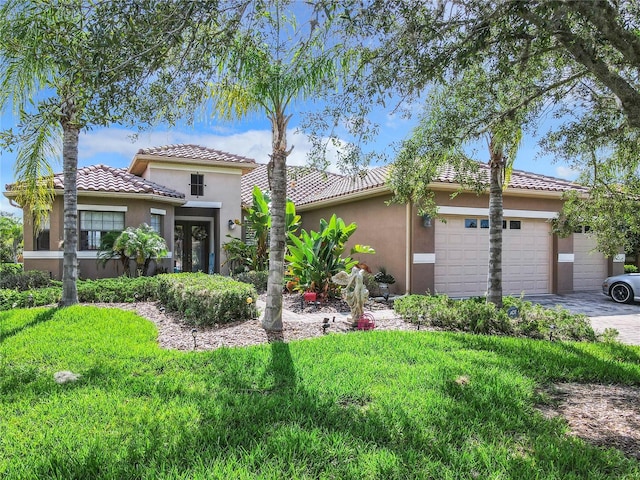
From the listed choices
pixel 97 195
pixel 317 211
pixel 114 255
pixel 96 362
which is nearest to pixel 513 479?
pixel 96 362

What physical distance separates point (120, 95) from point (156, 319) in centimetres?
565

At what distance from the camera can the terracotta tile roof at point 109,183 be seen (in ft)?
47.1

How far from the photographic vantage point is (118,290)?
11.6m

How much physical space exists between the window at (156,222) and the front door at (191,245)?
9.14 ft

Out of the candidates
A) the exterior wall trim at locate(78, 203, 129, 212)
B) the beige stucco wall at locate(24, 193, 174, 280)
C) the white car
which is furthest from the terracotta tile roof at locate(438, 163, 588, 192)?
the exterior wall trim at locate(78, 203, 129, 212)

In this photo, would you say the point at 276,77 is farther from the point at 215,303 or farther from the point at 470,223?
the point at 470,223

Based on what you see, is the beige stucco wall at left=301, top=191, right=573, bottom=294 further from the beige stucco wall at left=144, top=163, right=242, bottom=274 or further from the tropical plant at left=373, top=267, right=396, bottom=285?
the beige stucco wall at left=144, top=163, right=242, bottom=274

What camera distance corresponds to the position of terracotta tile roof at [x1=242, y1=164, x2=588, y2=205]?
46.4ft

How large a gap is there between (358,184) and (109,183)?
8990 millimetres

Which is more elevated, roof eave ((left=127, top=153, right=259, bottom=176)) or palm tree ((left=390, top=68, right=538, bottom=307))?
roof eave ((left=127, top=153, right=259, bottom=176))

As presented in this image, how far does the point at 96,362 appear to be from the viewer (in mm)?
5738

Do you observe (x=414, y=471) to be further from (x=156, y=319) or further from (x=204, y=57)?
(x=156, y=319)

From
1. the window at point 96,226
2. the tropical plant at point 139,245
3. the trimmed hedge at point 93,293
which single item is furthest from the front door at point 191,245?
the trimmed hedge at point 93,293

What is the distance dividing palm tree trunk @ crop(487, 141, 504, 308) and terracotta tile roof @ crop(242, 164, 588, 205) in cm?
97
